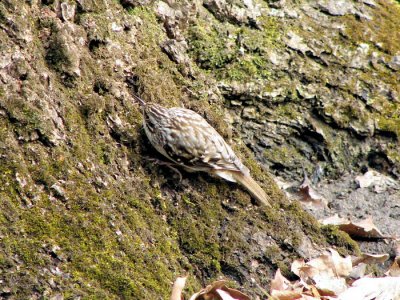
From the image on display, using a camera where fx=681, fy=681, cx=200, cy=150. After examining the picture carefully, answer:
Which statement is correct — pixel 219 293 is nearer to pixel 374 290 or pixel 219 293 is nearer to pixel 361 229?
pixel 374 290

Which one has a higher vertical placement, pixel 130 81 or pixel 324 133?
pixel 130 81

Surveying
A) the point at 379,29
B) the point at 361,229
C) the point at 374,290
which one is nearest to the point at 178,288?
the point at 374,290

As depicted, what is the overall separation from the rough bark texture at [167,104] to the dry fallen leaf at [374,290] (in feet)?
1.29

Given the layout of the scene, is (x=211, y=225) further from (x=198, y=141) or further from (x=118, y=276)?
(x=118, y=276)

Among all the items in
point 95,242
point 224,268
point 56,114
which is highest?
point 56,114

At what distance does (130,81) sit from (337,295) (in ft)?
6.16

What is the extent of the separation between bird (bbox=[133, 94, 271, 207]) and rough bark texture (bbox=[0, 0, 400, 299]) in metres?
0.08

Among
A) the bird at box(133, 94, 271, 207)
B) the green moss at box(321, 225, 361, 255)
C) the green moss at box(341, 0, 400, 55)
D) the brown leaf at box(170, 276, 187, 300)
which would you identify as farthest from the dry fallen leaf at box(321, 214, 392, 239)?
the green moss at box(341, 0, 400, 55)

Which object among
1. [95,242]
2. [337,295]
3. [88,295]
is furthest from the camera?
[337,295]

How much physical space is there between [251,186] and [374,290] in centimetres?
101

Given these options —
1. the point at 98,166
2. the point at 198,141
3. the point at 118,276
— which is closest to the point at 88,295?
the point at 118,276

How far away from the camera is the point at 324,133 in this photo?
5676mm

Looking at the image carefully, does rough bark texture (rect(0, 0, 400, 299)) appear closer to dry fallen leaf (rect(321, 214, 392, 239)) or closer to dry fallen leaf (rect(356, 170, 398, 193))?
dry fallen leaf (rect(356, 170, 398, 193))

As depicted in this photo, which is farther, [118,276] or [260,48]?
[260,48]
